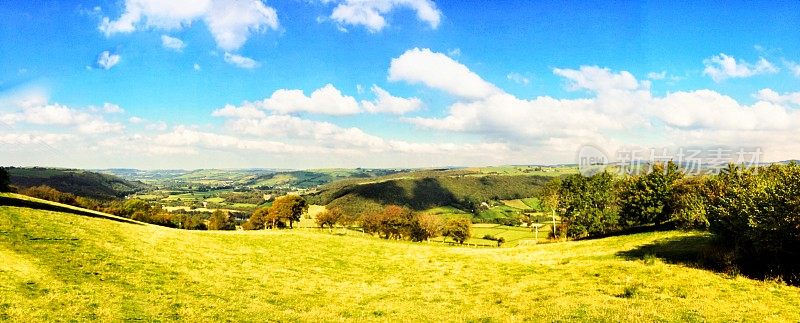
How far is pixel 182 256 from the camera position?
34.7m

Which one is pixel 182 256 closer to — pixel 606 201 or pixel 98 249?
pixel 98 249

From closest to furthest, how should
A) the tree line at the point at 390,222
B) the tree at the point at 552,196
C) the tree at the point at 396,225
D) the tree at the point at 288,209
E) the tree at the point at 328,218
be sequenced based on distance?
the tree at the point at 552,196
the tree at the point at 288,209
the tree line at the point at 390,222
the tree at the point at 396,225
the tree at the point at 328,218

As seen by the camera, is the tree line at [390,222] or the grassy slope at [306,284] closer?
the grassy slope at [306,284]

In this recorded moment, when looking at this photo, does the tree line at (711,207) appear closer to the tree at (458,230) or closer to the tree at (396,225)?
the tree at (458,230)

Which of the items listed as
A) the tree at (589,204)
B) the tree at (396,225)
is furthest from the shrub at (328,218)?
the tree at (589,204)

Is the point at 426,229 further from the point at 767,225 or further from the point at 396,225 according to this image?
the point at 767,225

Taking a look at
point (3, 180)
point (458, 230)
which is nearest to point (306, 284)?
point (3, 180)

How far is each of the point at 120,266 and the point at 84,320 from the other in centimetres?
1083

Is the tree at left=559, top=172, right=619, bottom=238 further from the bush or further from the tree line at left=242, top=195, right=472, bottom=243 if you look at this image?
the bush

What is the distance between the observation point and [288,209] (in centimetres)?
12156

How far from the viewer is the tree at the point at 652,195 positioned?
65562 millimetres

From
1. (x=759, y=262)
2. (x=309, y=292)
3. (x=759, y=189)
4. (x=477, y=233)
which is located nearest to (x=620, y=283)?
(x=759, y=262)

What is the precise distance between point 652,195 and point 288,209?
93034 millimetres

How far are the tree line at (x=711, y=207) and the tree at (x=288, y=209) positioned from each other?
70.9m
